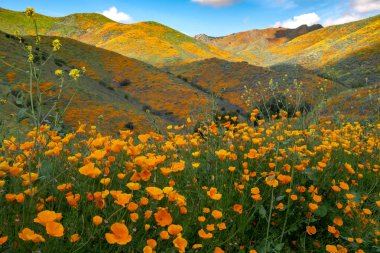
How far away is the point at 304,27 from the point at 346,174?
151 meters

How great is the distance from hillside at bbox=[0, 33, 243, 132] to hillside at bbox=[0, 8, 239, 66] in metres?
19.5

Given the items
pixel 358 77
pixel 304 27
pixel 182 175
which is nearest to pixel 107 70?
pixel 358 77

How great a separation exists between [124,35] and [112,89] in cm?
4895

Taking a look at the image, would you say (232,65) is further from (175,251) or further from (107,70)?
(175,251)

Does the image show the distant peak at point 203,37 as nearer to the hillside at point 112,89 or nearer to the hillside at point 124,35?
the hillside at point 124,35

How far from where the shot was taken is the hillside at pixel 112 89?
71.2ft

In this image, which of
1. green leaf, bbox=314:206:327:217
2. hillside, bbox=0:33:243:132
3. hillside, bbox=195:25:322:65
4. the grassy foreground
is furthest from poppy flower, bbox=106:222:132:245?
hillside, bbox=195:25:322:65

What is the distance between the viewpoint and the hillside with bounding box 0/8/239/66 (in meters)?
68.3

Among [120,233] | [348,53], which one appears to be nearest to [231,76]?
[348,53]

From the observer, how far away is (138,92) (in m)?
36.2

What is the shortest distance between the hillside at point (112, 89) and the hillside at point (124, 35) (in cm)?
1953

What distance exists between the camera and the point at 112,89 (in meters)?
34.6

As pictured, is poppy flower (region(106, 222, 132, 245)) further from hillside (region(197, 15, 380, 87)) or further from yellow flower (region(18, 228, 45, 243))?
hillside (region(197, 15, 380, 87))

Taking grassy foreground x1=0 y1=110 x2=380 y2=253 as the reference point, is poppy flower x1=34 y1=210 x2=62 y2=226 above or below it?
above
